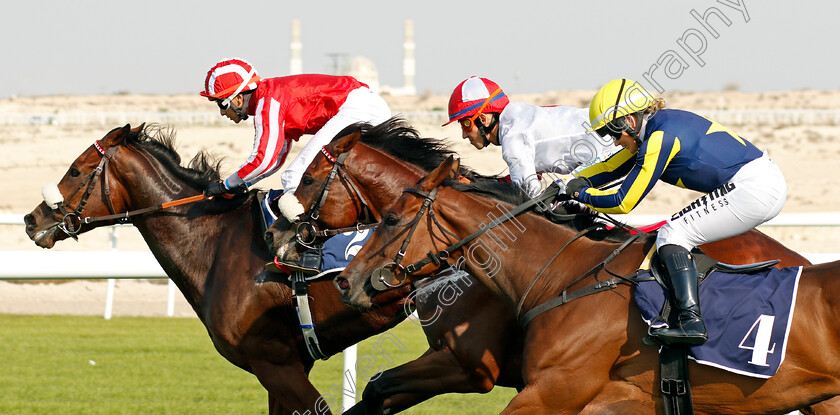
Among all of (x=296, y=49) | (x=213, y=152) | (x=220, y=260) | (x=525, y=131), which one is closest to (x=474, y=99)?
(x=525, y=131)

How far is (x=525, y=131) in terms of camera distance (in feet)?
14.5

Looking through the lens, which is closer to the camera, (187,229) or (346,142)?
(346,142)

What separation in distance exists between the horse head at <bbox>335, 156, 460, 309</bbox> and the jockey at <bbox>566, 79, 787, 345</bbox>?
1.96 feet

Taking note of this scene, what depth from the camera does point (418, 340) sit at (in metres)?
7.35

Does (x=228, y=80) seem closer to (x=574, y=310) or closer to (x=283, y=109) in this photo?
(x=283, y=109)

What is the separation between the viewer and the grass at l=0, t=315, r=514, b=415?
532 cm

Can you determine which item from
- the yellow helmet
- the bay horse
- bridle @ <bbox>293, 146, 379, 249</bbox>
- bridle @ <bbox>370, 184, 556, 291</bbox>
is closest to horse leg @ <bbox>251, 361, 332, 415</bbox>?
the bay horse

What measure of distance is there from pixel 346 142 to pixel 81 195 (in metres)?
1.53

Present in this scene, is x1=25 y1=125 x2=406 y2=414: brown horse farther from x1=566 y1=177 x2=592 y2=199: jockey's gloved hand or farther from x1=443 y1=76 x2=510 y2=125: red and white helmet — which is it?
x1=566 y1=177 x2=592 y2=199: jockey's gloved hand

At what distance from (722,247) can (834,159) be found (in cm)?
1978

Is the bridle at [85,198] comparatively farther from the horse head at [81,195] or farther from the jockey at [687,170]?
the jockey at [687,170]

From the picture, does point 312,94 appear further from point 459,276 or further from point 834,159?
point 834,159

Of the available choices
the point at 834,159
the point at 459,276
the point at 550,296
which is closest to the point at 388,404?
the point at 459,276

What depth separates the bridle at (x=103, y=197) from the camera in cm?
479
